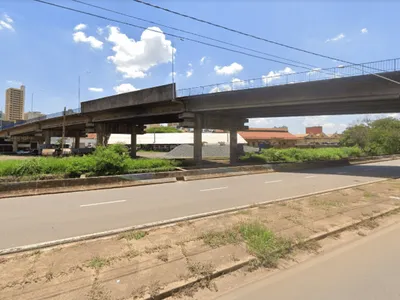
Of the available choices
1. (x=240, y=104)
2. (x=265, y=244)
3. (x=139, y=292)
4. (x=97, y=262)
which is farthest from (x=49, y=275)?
(x=240, y=104)

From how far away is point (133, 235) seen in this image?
5855mm

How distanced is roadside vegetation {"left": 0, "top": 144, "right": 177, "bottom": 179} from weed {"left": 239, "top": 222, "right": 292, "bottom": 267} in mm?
11716

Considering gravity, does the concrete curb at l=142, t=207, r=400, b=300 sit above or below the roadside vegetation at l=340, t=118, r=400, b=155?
below

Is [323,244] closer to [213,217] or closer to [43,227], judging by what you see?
[213,217]

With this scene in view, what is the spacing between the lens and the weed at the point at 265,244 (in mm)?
4824

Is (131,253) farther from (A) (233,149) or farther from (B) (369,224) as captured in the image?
(A) (233,149)

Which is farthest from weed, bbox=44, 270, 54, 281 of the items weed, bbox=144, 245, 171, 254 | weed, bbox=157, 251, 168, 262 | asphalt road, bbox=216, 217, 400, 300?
asphalt road, bbox=216, 217, 400, 300

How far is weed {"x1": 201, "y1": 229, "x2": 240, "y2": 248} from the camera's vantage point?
5409 mm

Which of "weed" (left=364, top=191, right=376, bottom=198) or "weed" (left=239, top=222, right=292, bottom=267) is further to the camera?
"weed" (left=364, top=191, right=376, bottom=198)

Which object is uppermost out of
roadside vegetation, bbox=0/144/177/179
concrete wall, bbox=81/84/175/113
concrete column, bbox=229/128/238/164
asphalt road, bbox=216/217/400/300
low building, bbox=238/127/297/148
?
concrete wall, bbox=81/84/175/113

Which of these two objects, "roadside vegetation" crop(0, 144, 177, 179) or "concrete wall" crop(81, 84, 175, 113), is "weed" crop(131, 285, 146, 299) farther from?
"concrete wall" crop(81, 84, 175, 113)

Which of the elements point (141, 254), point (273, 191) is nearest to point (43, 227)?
point (141, 254)

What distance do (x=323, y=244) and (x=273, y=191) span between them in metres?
6.96

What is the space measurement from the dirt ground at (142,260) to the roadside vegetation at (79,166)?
1036 cm
